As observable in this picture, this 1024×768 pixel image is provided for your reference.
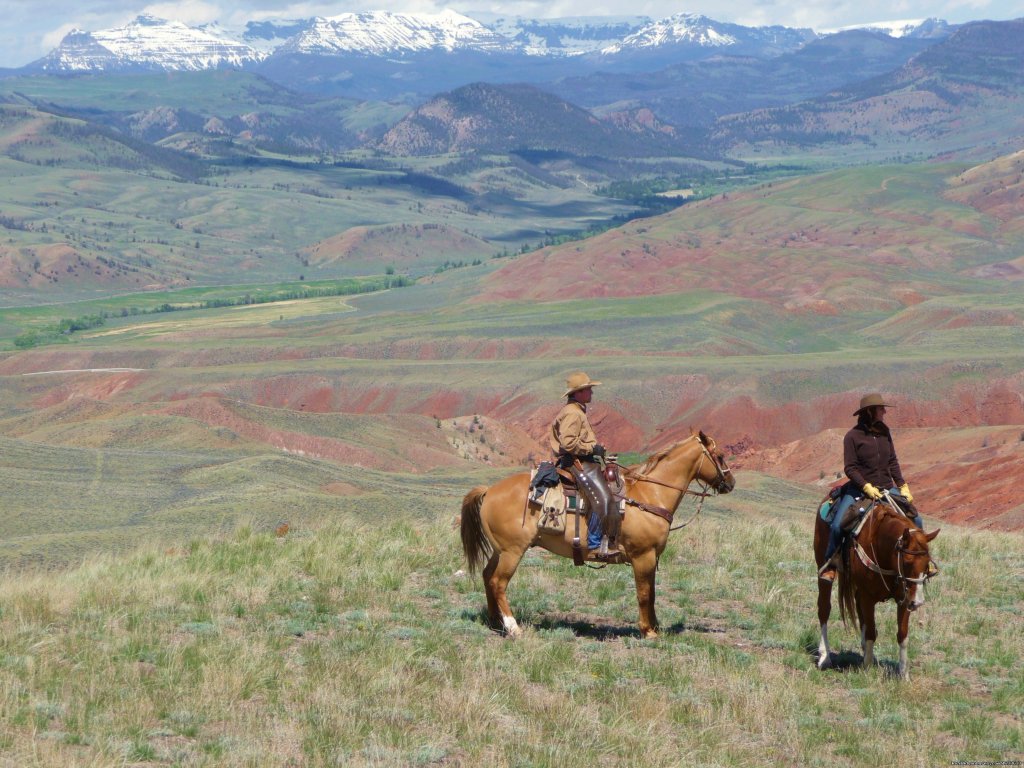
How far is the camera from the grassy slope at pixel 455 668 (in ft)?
36.8

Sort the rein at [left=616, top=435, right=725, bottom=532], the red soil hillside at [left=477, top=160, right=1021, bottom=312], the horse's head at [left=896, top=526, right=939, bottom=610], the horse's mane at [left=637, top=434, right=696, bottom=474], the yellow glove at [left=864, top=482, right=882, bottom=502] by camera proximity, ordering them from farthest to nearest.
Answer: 1. the red soil hillside at [left=477, top=160, right=1021, bottom=312]
2. the horse's mane at [left=637, top=434, right=696, bottom=474]
3. the rein at [left=616, top=435, right=725, bottom=532]
4. the yellow glove at [left=864, top=482, right=882, bottom=502]
5. the horse's head at [left=896, top=526, right=939, bottom=610]

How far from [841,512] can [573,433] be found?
3384mm

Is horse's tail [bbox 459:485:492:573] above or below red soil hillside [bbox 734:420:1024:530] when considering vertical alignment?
above

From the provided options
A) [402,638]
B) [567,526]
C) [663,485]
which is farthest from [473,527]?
[663,485]

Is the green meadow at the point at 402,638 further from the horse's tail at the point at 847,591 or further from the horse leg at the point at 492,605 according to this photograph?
the horse's tail at the point at 847,591

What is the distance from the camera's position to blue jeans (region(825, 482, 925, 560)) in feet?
49.5

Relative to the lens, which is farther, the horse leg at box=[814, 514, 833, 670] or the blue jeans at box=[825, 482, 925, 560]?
the blue jeans at box=[825, 482, 925, 560]

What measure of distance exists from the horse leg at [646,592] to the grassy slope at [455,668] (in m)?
0.35

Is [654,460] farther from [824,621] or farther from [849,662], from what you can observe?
[849,662]

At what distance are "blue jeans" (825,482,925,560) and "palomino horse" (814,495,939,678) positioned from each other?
239 millimetres

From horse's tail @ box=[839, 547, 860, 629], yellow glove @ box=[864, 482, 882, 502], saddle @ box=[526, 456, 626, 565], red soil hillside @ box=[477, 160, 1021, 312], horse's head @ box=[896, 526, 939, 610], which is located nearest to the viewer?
horse's head @ box=[896, 526, 939, 610]

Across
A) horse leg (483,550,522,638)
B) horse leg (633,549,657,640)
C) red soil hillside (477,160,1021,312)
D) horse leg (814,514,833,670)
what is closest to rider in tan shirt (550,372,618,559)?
horse leg (633,549,657,640)

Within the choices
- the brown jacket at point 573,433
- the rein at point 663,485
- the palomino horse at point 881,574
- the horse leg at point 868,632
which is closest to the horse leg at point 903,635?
the palomino horse at point 881,574

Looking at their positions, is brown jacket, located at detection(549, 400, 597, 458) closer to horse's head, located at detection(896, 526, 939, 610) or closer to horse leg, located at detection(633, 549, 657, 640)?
horse leg, located at detection(633, 549, 657, 640)
